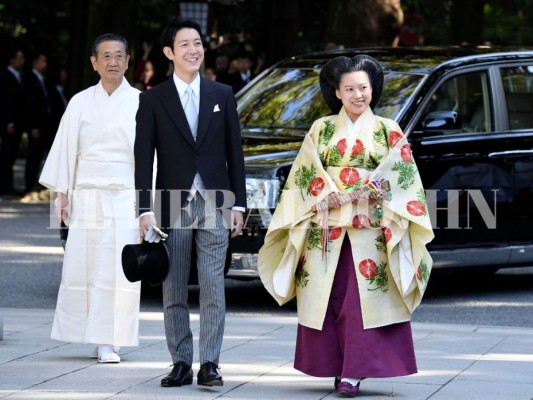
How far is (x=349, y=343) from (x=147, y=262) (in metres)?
1.01

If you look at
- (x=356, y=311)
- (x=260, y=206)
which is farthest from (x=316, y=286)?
(x=260, y=206)

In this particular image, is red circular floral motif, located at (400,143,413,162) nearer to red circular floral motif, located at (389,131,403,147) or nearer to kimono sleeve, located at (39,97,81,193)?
red circular floral motif, located at (389,131,403,147)

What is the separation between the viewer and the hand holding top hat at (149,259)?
6.68 m

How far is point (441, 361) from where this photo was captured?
308 inches

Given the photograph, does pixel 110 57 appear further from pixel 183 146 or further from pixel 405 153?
pixel 405 153

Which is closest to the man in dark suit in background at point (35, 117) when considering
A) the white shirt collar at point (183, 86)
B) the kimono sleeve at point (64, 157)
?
the kimono sleeve at point (64, 157)

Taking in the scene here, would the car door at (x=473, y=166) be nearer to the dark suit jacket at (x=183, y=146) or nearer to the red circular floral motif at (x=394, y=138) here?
the red circular floral motif at (x=394, y=138)

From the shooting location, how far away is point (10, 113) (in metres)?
19.3

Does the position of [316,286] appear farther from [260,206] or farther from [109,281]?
[260,206]

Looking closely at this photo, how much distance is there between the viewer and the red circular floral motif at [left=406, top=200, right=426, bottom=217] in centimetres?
679

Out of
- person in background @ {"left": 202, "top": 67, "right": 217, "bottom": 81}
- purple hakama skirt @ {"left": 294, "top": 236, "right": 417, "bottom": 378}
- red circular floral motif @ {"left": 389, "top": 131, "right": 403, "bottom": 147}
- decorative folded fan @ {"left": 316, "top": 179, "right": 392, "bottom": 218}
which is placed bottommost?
purple hakama skirt @ {"left": 294, "top": 236, "right": 417, "bottom": 378}

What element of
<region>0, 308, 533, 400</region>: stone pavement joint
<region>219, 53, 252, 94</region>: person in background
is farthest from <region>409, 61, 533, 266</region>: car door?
<region>219, 53, 252, 94</region>: person in background

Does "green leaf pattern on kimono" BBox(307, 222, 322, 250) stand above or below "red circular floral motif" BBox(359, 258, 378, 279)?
above

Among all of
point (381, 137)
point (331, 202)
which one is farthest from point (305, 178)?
point (381, 137)
